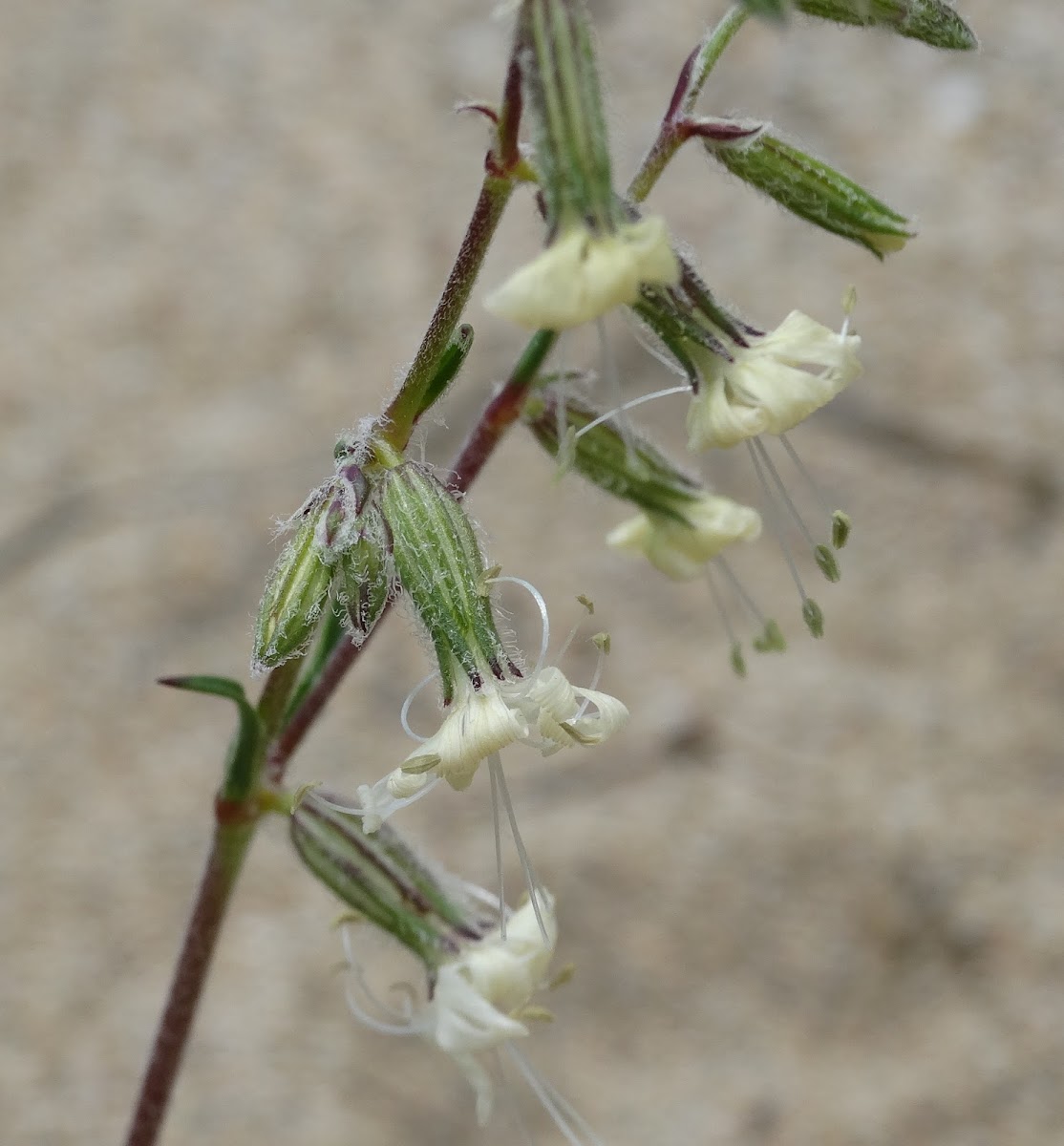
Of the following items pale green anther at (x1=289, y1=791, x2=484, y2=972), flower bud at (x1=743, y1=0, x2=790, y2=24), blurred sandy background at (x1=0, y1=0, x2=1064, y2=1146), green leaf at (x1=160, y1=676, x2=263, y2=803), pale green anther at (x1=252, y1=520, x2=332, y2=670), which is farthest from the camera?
blurred sandy background at (x1=0, y1=0, x2=1064, y2=1146)

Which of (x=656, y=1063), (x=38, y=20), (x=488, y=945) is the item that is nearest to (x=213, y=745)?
(x=656, y=1063)

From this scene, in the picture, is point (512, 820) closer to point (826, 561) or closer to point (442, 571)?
point (442, 571)

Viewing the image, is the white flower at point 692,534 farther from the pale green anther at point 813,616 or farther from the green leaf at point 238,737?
the green leaf at point 238,737

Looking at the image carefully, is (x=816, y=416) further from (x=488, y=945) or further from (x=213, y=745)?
(x=488, y=945)

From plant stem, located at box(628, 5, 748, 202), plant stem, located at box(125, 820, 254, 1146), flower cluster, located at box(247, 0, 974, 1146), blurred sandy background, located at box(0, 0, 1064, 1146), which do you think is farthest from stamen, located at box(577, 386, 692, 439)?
blurred sandy background, located at box(0, 0, 1064, 1146)

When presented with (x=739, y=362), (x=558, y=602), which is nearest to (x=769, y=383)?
(x=739, y=362)

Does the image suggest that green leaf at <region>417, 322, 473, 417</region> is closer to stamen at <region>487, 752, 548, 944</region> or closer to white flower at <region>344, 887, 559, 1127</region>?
stamen at <region>487, 752, 548, 944</region>

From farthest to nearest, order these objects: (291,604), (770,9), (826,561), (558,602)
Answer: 1. (558,602)
2. (826,561)
3. (291,604)
4. (770,9)
